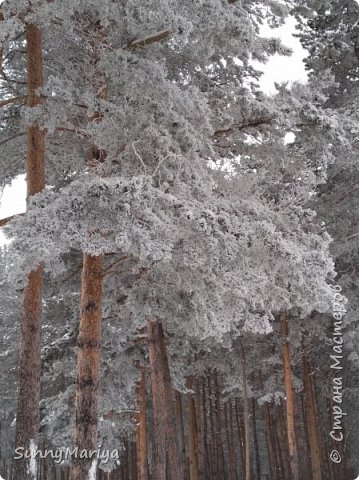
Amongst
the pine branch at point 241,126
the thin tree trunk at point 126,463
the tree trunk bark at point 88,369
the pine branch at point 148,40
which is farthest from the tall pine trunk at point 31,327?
the thin tree trunk at point 126,463

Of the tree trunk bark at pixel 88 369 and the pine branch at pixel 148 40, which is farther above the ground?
the pine branch at pixel 148 40

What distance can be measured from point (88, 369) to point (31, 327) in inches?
58.5

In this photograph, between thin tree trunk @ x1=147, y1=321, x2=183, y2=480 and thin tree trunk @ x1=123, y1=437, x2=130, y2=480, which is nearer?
thin tree trunk @ x1=147, y1=321, x2=183, y2=480

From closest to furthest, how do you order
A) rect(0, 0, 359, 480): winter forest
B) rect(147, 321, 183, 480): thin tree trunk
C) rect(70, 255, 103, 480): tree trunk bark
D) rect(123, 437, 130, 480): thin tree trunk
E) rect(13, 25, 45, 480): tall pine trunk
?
1. rect(0, 0, 359, 480): winter forest
2. rect(70, 255, 103, 480): tree trunk bark
3. rect(13, 25, 45, 480): tall pine trunk
4. rect(147, 321, 183, 480): thin tree trunk
5. rect(123, 437, 130, 480): thin tree trunk

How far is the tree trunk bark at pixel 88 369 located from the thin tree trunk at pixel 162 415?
486 cm

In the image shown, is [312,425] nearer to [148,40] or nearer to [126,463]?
[126,463]

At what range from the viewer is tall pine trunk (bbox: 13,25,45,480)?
804cm

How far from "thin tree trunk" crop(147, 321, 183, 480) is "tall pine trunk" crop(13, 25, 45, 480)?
14.1ft

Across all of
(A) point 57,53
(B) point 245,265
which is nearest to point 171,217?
(B) point 245,265

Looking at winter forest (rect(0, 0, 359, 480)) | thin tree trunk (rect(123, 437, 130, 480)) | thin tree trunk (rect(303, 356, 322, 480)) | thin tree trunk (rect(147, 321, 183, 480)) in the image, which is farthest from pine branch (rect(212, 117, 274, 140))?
thin tree trunk (rect(123, 437, 130, 480))

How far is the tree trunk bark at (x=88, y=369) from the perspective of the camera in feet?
24.0

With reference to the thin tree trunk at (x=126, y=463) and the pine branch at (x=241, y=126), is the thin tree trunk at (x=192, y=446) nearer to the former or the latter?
the thin tree trunk at (x=126, y=463)

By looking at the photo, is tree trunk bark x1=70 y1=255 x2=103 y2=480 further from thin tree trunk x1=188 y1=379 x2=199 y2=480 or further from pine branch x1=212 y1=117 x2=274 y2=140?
thin tree trunk x1=188 y1=379 x2=199 y2=480

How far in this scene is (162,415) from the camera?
40.3 feet
